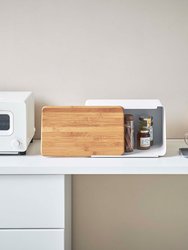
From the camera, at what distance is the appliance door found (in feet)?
6.98

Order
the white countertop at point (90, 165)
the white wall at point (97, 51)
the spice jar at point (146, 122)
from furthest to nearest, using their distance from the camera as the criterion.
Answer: the white wall at point (97, 51)
the spice jar at point (146, 122)
the white countertop at point (90, 165)

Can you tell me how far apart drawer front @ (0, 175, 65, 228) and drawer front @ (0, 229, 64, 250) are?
1.0 inches

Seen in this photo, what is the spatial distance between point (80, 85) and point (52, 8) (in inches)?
14.6

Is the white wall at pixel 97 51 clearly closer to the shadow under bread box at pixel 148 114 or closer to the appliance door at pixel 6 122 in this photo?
the shadow under bread box at pixel 148 114

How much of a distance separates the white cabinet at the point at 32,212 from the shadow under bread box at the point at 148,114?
0.33 metres

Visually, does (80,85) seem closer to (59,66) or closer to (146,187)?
(59,66)

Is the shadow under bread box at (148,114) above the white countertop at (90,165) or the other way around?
above

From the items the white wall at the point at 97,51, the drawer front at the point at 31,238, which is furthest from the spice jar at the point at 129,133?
the drawer front at the point at 31,238

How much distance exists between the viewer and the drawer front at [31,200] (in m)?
2.02

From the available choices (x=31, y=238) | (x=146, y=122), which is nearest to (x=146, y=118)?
(x=146, y=122)

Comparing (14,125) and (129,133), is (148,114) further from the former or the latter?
(14,125)

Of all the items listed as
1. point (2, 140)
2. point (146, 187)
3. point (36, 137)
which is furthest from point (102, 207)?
point (2, 140)

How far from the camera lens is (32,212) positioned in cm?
203

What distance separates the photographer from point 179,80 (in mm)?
2479
